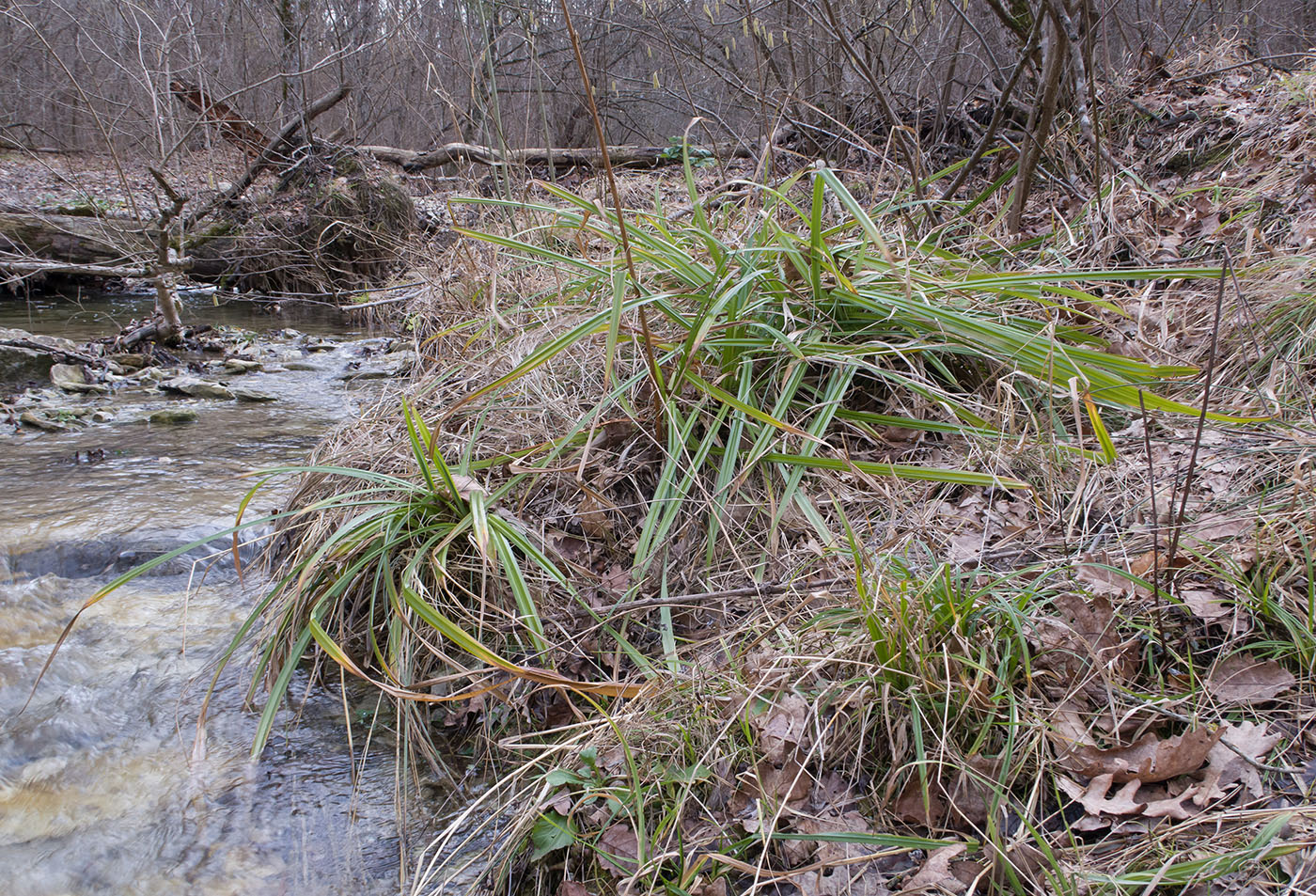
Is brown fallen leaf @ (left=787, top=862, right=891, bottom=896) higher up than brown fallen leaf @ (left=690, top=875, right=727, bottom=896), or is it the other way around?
brown fallen leaf @ (left=787, top=862, right=891, bottom=896)

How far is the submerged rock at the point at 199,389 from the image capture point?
5.11m

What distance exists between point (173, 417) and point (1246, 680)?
504 centimetres

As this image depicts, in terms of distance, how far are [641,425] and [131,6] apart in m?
6.20

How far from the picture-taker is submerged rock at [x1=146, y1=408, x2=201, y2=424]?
448cm

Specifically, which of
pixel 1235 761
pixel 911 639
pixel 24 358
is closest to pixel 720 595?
pixel 911 639

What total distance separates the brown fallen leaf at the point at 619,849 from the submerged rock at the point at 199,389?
4.64 meters

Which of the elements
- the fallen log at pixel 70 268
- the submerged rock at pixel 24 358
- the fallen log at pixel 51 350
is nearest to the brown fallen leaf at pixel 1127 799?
the fallen log at pixel 70 268

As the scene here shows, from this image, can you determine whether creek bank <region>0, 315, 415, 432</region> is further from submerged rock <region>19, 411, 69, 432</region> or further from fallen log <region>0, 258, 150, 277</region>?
fallen log <region>0, 258, 150, 277</region>

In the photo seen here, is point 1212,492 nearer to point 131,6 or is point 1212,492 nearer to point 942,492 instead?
point 942,492

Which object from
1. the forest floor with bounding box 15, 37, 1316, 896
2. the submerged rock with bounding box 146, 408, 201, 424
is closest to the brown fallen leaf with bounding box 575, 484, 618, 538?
the forest floor with bounding box 15, 37, 1316, 896

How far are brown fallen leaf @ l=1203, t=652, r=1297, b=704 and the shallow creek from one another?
5.08 ft

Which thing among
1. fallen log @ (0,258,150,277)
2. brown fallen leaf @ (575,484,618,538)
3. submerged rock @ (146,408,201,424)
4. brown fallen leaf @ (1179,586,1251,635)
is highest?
fallen log @ (0,258,150,277)

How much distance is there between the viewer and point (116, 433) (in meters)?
4.25

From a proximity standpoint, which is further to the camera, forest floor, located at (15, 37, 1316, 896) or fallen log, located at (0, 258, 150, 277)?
fallen log, located at (0, 258, 150, 277)
